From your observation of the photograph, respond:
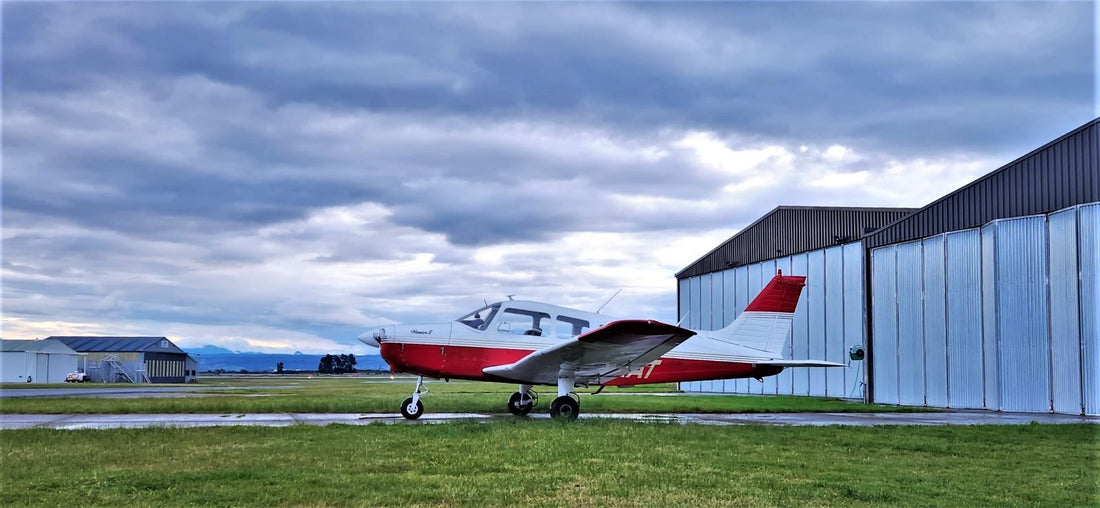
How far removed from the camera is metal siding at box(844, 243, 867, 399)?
3069 cm

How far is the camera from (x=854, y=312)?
3119 centimetres

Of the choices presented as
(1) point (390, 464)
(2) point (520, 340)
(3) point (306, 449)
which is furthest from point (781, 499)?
(2) point (520, 340)

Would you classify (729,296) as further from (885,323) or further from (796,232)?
(885,323)

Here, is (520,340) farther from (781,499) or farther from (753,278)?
(753,278)

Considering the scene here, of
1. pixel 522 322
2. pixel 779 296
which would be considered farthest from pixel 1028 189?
pixel 522 322

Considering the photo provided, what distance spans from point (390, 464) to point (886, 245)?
23.5 metres

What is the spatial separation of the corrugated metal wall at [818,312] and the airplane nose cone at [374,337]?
1253cm

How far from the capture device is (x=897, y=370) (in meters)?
28.1

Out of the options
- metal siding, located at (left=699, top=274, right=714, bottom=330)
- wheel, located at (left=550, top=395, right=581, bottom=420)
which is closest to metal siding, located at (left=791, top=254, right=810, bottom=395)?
metal siding, located at (left=699, top=274, right=714, bottom=330)

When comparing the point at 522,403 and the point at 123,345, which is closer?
the point at 522,403

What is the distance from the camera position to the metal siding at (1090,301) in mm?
19859

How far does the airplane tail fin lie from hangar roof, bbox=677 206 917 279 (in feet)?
41.3

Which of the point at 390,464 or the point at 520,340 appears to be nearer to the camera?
the point at 390,464

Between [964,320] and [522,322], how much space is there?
556 inches
